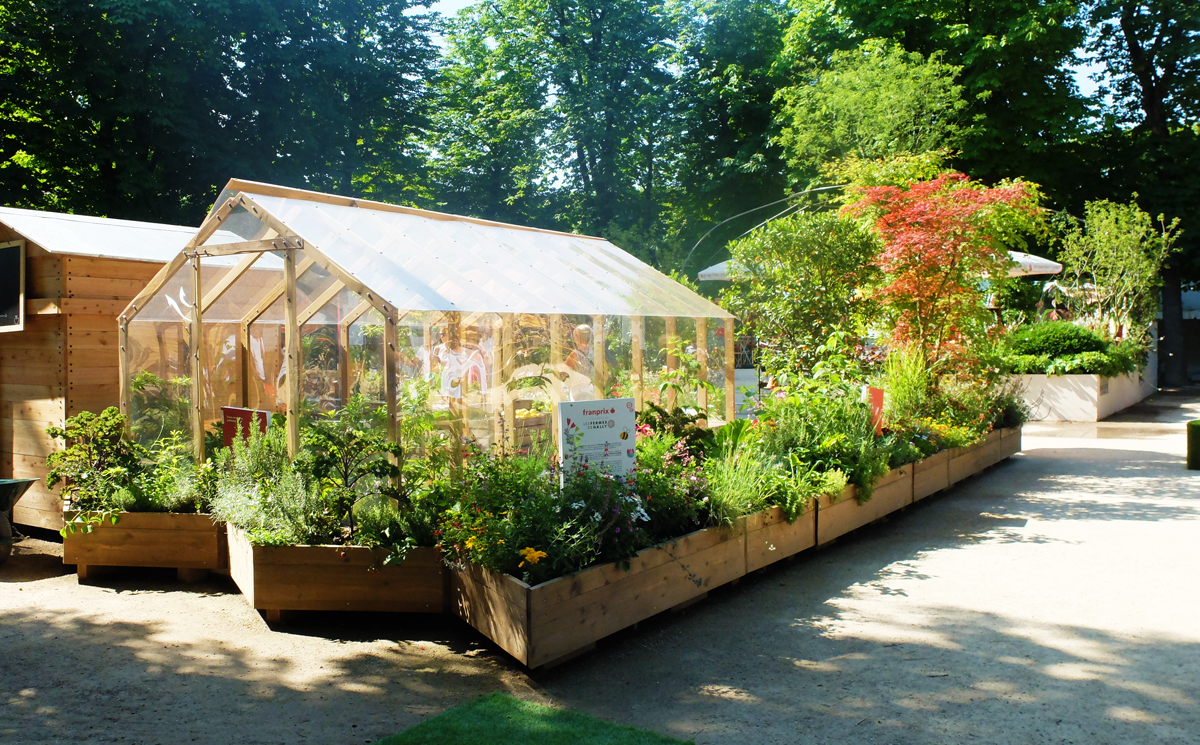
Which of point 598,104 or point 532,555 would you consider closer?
point 532,555

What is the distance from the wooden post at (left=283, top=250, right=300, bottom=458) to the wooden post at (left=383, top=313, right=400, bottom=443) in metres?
0.88

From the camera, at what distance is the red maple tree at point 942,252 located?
10.2 metres

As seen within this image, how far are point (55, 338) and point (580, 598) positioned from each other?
6.14 meters

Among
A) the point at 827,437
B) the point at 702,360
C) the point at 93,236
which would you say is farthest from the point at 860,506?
the point at 93,236

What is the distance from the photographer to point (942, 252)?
10141 mm

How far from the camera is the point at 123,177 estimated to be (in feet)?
57.8

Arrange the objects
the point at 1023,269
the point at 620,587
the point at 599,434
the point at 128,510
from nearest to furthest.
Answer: the point at 620,587 → the point at 599,434 → the point at 128,510 → the point at 1023,269

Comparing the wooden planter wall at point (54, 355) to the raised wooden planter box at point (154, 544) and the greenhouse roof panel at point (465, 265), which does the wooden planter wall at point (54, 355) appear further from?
the greenhouse roof panel at point (465, 265)

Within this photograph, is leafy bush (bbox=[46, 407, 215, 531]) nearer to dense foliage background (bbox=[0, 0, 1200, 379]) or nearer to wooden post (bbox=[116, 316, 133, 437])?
wooden post (bbox=[116, 316, 133, 437])

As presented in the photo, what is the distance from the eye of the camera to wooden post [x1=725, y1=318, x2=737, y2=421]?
8164 mm

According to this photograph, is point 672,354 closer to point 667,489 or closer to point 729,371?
point 729,371

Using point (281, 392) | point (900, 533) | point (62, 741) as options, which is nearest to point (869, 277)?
point (900, 533)

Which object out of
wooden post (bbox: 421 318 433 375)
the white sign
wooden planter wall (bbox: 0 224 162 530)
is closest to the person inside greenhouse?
the white sign

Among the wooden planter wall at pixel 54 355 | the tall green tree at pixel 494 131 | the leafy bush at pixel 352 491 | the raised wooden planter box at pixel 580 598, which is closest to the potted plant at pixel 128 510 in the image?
the leafy bush at pixel 352 491
